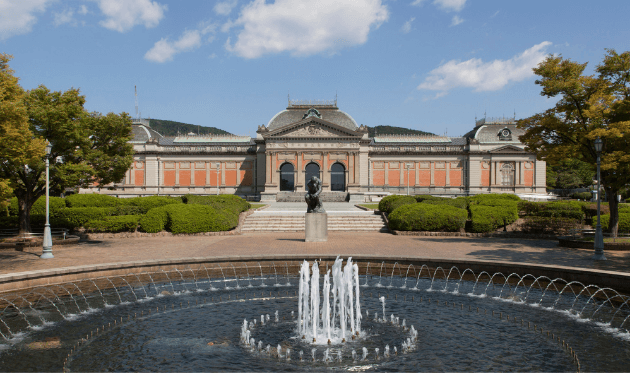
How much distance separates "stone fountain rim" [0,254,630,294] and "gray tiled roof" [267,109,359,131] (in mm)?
46670

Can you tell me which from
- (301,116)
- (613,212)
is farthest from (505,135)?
(613,212)

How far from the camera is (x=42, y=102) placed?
19266 millimetres

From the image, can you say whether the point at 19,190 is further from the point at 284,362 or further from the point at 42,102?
the point at 284,362

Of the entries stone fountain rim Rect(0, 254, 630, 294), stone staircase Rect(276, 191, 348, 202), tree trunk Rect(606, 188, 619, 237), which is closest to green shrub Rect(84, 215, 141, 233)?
stone fountain rim Rect(0, 254, 630, 294)

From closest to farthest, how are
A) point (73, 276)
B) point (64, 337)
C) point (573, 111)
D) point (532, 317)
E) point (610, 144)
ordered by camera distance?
1. point (64, 337)
2. point (532, 317)
3. point (73, 276)
4. point (610, 144)
5. point (573, 111)

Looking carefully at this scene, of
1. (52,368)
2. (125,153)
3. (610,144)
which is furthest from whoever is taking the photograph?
(125,153)

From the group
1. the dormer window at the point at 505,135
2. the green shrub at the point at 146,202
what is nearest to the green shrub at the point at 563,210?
the green shrub at the point at 146,202

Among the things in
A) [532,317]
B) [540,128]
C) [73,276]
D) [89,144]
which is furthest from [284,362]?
[540,128]

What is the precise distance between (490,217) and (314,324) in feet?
59.8

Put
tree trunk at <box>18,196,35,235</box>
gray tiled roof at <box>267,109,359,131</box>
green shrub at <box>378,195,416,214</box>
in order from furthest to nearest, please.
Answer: gray tiled roof at <box>267,109,359,131</box> < green shrub at <box>378,195,416,214</box> < tree trunk at <box>18,196,35,235</box>

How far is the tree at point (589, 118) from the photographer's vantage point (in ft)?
58.7

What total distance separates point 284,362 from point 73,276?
25.4ft

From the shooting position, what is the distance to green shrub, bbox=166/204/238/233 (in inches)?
918

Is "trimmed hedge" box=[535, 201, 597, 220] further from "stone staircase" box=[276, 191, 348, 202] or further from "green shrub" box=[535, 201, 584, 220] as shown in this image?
"stone staircase" box=[276, 191, 348, 202]
